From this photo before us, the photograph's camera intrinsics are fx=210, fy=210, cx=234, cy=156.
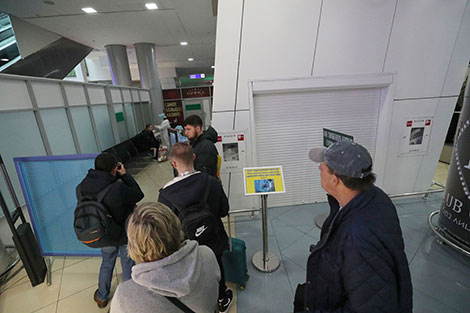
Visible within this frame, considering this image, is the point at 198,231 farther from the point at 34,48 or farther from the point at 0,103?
the point at 34,48

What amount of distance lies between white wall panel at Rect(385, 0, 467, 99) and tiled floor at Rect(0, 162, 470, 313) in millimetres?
2318

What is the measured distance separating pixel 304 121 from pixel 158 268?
3.59m

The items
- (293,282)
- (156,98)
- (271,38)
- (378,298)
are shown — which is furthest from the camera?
(156,98)

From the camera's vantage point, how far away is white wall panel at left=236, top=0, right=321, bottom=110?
125 inches

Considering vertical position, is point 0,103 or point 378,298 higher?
point 0,103

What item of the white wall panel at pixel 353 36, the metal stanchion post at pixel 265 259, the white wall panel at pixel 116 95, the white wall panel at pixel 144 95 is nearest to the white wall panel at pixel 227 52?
the white wall panel at pixel 353 36

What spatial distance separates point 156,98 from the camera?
423 inches

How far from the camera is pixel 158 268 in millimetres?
919

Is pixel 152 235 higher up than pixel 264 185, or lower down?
higher up

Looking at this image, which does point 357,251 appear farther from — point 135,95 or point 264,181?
point 135,95

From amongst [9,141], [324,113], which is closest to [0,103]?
[9,141]

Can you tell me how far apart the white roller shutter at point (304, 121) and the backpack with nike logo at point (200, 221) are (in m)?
2.29

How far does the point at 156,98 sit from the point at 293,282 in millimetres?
10463

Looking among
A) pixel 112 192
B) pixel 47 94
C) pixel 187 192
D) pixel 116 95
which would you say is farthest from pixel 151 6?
pixel 187 192
